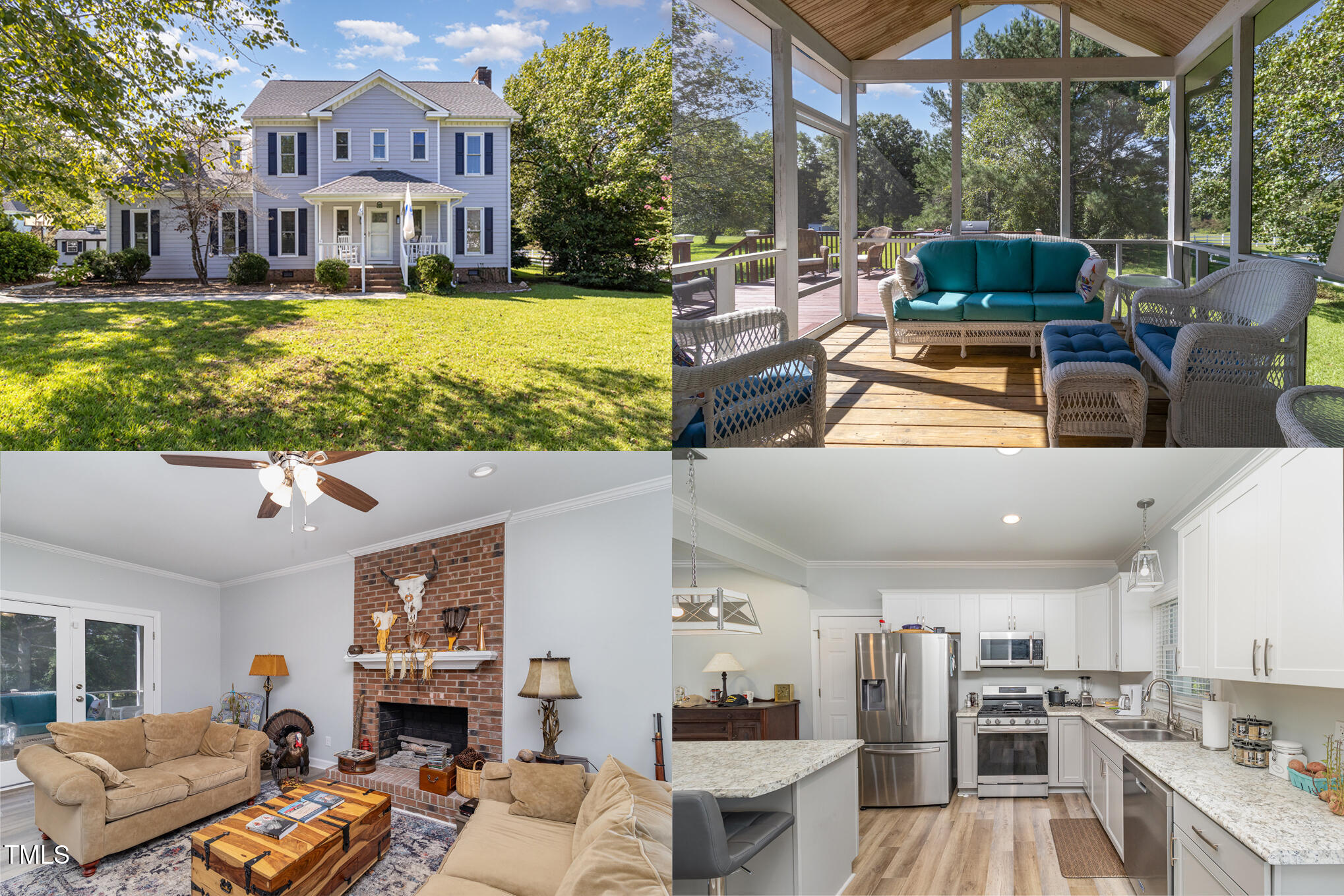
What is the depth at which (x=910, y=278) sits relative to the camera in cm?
552

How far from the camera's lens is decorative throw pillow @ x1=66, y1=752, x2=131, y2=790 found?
334cm

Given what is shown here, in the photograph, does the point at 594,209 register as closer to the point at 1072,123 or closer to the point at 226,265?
the point at 226,265

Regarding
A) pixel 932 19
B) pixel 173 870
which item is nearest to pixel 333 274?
pixel 173 870

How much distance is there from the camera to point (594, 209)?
21.9ft

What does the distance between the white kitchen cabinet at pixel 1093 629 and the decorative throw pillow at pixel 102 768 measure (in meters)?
6.50

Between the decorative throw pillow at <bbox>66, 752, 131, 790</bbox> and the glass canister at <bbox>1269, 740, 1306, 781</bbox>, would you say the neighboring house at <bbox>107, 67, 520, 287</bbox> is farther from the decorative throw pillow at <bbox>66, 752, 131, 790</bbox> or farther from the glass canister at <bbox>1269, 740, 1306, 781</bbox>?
the glass canister at <bbox>1269, 740, 1306, 781</bbox>

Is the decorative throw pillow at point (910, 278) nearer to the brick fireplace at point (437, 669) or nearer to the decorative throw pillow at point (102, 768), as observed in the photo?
the brick fireplace at point (437, 669)

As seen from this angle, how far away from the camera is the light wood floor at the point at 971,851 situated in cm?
398

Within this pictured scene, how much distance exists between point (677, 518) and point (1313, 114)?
382 centimetres

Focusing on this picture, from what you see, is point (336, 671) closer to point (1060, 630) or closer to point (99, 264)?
point (99, 264)

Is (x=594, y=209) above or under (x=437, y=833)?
above

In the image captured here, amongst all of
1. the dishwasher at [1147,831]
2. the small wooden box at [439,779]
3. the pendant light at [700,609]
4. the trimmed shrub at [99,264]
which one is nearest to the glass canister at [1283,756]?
the dishwasher at [1147,831]

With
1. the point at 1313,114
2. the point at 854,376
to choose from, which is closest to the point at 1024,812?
the point at 854,376

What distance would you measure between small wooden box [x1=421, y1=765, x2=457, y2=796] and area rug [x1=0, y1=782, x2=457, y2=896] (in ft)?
0.64
